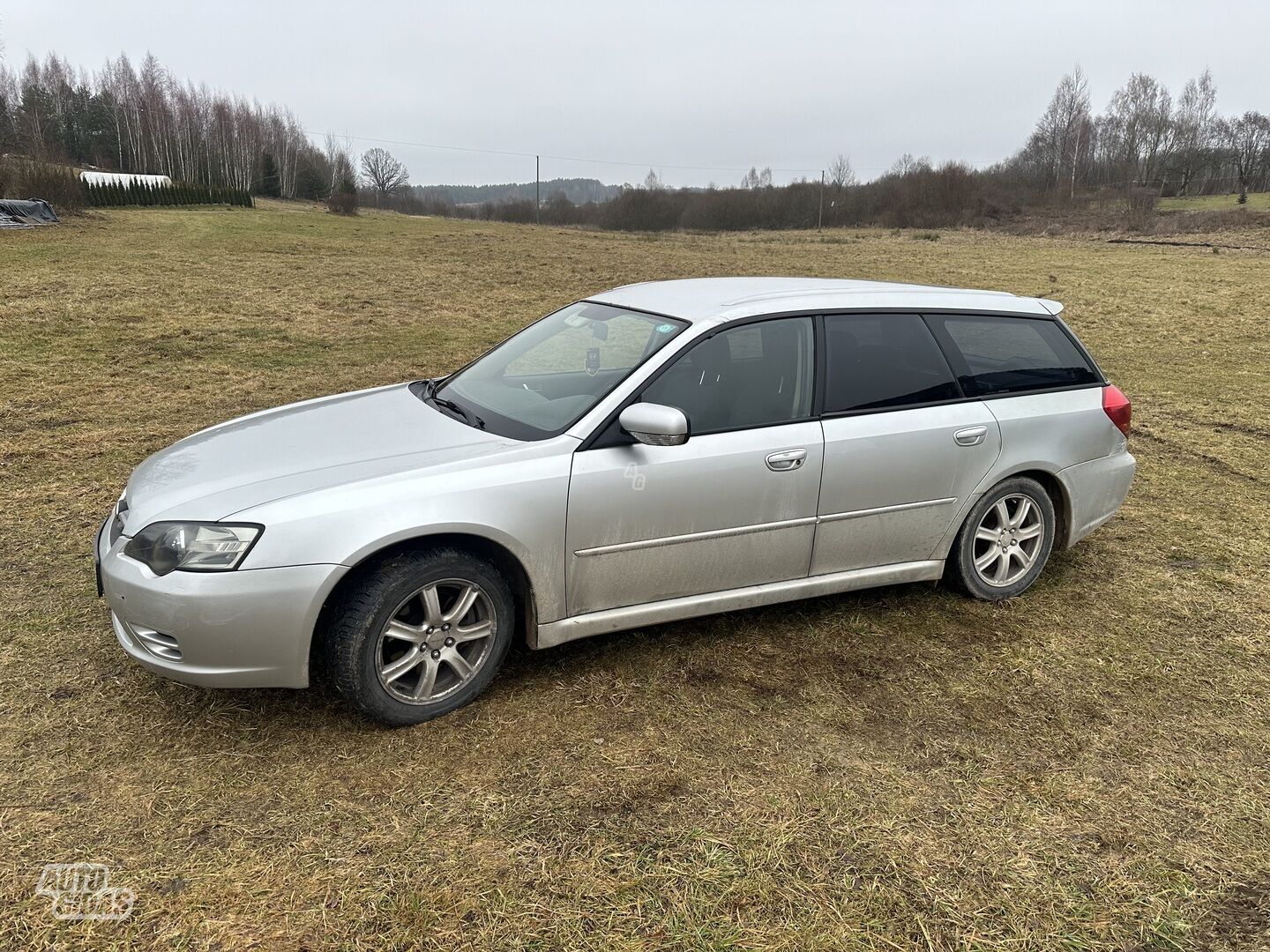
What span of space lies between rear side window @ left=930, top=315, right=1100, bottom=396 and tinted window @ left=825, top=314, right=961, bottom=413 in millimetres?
128

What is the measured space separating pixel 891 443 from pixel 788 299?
0.81m

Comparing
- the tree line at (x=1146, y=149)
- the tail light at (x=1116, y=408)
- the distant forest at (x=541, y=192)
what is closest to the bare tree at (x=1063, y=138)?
the tree line at (x=1146, y=149)

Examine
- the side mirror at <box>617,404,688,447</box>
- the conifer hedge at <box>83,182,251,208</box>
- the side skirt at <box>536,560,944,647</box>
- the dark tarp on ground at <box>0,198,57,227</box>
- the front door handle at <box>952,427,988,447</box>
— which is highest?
the conifer hedge at <box>83,182,251,208</box>

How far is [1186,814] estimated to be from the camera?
280 centimetres

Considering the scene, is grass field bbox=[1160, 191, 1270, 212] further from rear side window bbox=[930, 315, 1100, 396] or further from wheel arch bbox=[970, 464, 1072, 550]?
wheel arch bbox=[970, 464, 1072, 550]

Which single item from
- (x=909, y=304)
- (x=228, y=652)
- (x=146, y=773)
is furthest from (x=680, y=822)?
(x=909, y=304)

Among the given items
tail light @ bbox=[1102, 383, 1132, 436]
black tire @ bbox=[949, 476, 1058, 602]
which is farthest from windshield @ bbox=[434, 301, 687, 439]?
tail light @ bbox=[1102, 383, 1132, 436]

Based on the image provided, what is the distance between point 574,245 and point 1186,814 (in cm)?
2851

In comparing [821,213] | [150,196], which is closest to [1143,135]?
[821,213]

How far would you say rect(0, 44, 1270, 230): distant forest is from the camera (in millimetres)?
58750

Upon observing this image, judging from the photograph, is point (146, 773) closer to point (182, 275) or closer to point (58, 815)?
point (58, 815)

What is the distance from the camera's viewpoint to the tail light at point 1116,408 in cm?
441

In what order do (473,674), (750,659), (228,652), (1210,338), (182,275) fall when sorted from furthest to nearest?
1. (182,275)
2. (1210,338)
3. (750,659)
4. (473,674)
5. (228,652)

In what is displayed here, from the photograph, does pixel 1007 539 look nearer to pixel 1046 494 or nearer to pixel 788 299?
pixel 1046 494
